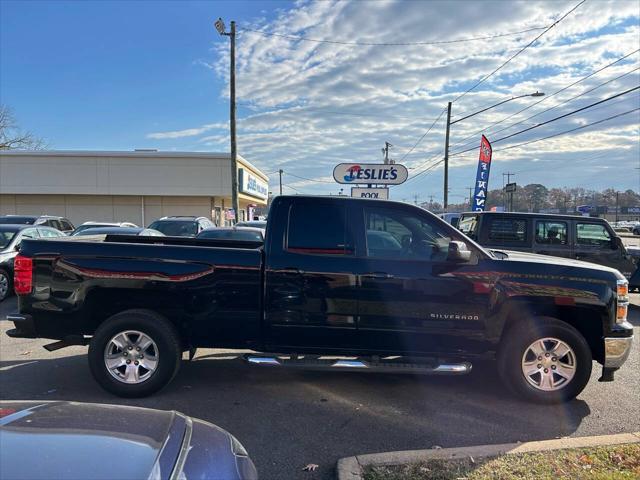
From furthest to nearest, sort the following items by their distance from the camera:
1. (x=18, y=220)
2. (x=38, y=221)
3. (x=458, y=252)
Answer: (x=18, y=220) → (x=38, y=221) → (x=458, y=252)

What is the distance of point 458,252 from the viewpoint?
427 centimetres

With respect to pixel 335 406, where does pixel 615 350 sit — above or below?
above

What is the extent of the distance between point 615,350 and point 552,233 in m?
5.27

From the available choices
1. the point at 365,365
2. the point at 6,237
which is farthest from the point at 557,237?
the point at 6,237

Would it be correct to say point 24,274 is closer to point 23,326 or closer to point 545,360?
point 23,326

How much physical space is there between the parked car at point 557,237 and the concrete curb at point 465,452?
574 centimetres

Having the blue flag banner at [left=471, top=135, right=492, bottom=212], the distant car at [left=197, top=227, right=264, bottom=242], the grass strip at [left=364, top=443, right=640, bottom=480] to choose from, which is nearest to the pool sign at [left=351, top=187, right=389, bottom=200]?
the distant car at [left=197, top=227, right=264, bottom=242]

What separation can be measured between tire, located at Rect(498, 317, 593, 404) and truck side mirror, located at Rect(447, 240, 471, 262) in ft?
3.18

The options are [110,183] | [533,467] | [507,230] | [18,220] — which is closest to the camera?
[533,467]

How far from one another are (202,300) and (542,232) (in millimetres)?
7508

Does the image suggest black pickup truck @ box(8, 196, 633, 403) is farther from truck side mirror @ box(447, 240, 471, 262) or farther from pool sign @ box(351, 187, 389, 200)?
pool sign @ box(351, 187, 389, 200)

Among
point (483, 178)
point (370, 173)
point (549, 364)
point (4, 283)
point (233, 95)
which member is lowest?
point (549, 364)

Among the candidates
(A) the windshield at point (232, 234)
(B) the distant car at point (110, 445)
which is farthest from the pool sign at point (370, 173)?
(B) the distant car at point (110, 445)

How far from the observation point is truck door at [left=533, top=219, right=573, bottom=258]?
9.23m
